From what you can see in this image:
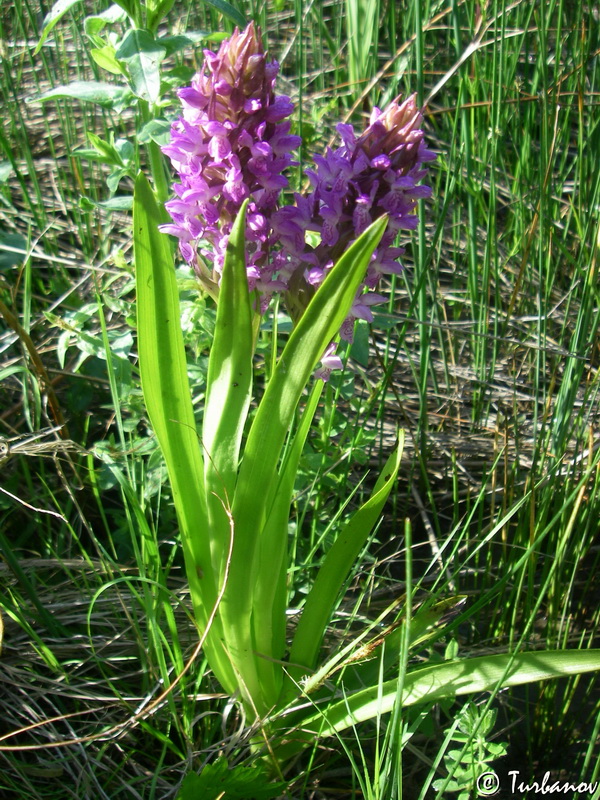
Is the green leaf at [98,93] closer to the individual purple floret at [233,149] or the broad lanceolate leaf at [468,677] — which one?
the individual purple floret at [233,149]

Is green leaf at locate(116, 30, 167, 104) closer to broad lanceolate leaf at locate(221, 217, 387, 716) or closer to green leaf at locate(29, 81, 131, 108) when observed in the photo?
green leaf at locate(29, 81, 131, 108)

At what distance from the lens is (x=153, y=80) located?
3.22 ft

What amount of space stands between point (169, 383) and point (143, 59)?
48 cm

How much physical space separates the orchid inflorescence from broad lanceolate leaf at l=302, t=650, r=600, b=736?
19.7 inches

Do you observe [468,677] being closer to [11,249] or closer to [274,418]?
[274,418]

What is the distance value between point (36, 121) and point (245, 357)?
2146 mm

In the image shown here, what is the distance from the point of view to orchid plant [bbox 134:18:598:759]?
0.82 meters

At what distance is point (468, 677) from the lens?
0.92 metres

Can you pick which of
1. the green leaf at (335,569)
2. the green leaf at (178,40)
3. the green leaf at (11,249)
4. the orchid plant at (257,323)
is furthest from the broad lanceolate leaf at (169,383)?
the green leaf at (11,249)

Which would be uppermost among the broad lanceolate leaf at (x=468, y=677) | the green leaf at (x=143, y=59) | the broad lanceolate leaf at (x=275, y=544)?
the green leaf at (x=143, y=59)

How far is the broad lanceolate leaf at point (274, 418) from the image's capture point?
786 mm

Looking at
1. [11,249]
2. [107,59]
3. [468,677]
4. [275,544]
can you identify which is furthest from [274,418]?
[11,249]

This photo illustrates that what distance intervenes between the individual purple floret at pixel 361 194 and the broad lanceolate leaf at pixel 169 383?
161 mm

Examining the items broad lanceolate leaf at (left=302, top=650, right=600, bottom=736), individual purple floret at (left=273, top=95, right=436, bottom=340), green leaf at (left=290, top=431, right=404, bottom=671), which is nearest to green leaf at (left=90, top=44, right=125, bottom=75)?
individual purple floret at (left=273, top=95, right=436, bottom=340)
